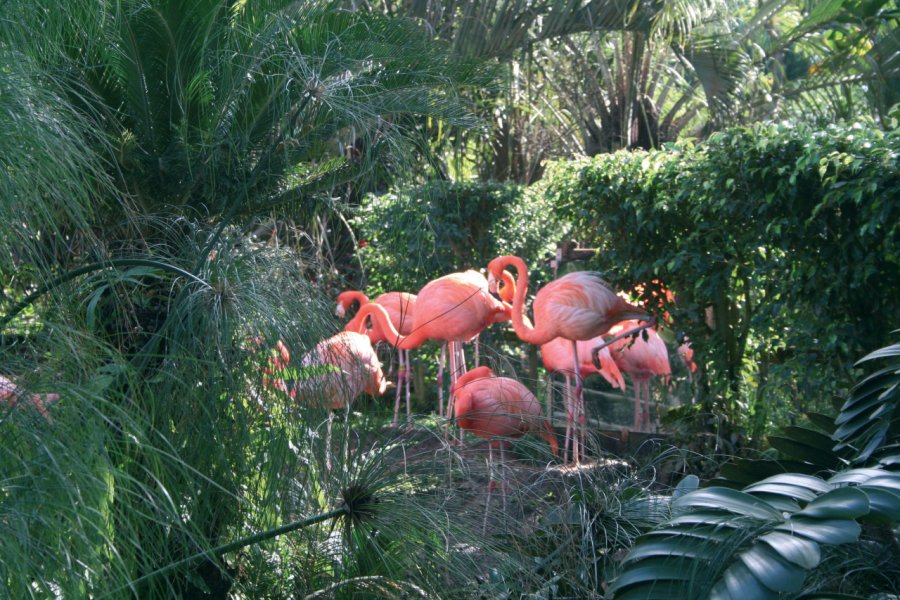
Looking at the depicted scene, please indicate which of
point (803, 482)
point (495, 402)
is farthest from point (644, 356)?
point (803, 482)

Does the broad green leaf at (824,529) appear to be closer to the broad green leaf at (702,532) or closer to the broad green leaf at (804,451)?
the broad green leaf at (702,532)

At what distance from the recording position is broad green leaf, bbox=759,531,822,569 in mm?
1474

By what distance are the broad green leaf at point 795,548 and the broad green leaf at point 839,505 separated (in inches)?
2.9

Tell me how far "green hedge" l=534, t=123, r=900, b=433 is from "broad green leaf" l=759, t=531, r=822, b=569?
2.19m

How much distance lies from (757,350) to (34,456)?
3.78 m

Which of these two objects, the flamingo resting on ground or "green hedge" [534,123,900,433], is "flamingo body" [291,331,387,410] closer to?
the flamingo resting on ground

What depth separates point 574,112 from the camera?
369 inches

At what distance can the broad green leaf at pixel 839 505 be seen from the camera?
5.12ft

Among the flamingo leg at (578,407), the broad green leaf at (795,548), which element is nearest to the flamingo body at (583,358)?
the flamingo leg at (578,407)

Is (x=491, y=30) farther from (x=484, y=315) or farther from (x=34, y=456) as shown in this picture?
(x=34, y=456)

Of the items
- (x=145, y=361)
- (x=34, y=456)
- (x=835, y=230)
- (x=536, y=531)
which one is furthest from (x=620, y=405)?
(x=34, y=456)

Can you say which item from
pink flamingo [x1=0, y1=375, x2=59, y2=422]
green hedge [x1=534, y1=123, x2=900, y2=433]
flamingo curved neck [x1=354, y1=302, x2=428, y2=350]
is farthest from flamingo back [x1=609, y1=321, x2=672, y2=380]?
pink flamingo [x1=0, y1=375, x2=59, y2=422]

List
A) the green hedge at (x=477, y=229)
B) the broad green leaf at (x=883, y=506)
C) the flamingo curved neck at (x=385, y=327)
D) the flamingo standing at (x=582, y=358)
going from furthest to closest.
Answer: the green hedge at (x=477, y=229) < the flamingo standing at (x=582, y=358) < the flamingo curved neck at (x=385, y=327) < the broad green leaf at (x=883, y=506)

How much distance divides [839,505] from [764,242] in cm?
273
